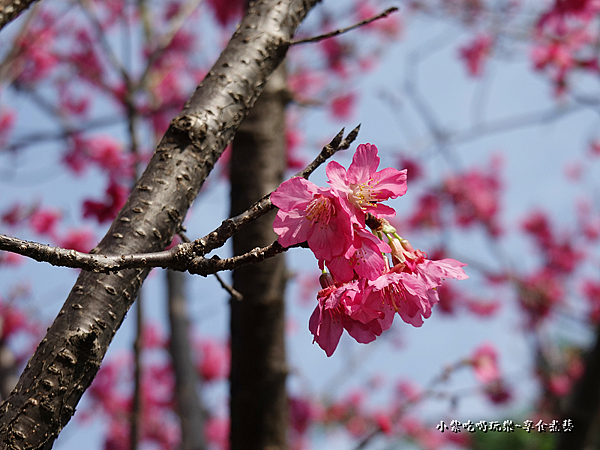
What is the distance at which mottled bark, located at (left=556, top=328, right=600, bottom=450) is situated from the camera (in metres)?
2.41

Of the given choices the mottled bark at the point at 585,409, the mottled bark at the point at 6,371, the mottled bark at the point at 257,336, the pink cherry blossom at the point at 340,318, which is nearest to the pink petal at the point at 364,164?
the pink cherry blossom at the point at 340,318

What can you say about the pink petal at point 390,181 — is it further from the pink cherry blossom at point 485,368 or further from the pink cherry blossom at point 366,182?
the pink cherry blossom at point 485,368

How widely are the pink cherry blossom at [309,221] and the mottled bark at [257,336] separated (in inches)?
41.2

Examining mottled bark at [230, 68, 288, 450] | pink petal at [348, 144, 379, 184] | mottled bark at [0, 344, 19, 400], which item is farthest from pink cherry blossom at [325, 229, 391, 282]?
mottled bark at [0, 344, 19, 400]

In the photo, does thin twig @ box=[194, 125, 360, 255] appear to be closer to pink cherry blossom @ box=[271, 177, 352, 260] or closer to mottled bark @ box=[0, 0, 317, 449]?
pink cherry blossom @ box=[271, 177, 352, 260]

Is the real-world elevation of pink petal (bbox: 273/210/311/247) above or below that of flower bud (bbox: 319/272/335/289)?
above

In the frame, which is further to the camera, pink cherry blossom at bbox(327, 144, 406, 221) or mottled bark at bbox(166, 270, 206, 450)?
mottled bark at bbox(166, 270, 206, 450)

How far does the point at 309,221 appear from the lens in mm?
821

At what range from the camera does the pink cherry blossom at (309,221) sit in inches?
32.1

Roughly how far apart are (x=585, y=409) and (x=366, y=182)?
2.34 metres

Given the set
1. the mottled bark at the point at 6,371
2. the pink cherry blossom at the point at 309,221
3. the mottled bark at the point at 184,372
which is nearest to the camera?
the pink cherry blossom at the point at 309,221

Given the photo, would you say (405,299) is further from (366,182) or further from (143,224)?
(143,224)

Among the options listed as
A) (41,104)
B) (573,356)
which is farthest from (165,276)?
(573,356)

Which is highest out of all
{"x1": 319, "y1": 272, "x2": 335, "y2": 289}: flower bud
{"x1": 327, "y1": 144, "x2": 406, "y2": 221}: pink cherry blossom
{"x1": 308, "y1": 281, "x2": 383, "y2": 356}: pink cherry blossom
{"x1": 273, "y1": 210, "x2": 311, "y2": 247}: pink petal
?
{"x1": 327, "y1": 144, "x2": 406, "y2": 221}: pink cherry blossom
